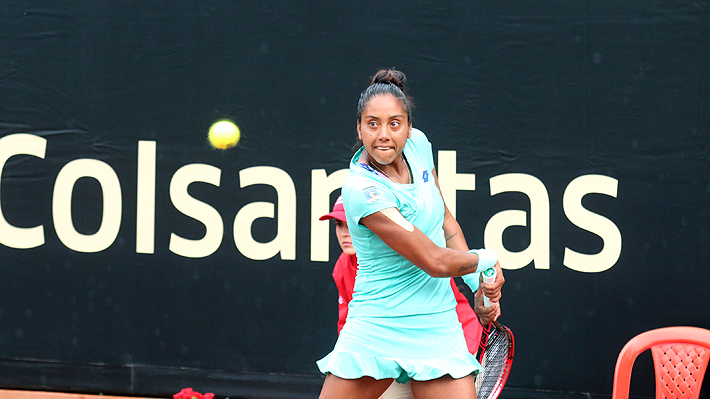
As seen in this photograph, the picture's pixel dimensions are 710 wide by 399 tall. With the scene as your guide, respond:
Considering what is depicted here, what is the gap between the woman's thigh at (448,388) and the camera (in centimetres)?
212

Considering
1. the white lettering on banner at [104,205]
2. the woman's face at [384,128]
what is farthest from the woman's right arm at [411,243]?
the white lettering on banner at [104,205]

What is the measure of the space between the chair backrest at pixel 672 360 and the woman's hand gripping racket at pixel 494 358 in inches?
35.9

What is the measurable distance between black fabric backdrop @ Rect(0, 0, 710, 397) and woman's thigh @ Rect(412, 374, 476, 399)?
156 cm

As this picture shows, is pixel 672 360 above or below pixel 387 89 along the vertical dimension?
below

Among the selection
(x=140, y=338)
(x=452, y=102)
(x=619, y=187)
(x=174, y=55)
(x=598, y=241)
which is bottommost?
(x=140, y=338)

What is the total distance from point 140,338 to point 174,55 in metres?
1.61

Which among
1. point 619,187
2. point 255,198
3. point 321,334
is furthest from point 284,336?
point 619,187

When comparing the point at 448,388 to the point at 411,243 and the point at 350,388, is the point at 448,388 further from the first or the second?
the point at 411,243

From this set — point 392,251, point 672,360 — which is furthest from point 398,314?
point 672,360

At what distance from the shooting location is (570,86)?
139 inches

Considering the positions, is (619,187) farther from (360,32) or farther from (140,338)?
(140,338)

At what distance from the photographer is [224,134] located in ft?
12.5

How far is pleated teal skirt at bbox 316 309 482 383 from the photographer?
6.91 ft

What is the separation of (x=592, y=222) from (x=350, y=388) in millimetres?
1889
